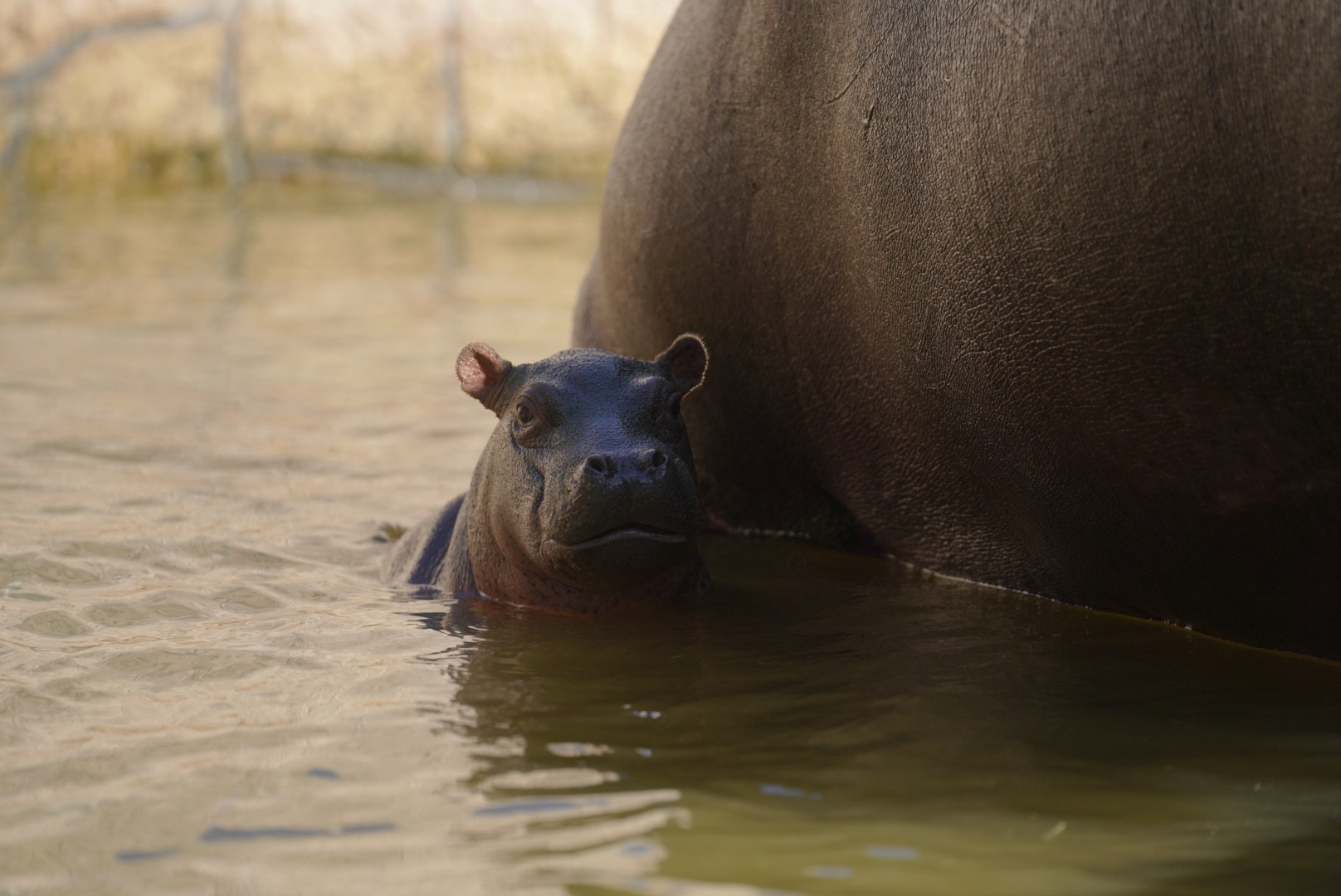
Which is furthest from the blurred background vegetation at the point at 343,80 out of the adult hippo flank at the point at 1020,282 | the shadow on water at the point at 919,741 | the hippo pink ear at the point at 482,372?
the shadow on water at the point at 919,741

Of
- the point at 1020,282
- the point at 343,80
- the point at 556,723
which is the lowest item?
the point at 556,723

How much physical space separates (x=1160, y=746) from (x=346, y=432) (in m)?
3.68

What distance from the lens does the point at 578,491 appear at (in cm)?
349

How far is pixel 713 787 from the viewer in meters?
2.45

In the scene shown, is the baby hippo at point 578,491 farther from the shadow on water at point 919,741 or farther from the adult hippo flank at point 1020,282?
the adult hippo flank at point 1020,282

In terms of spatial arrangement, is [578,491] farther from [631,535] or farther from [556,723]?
[556,723]

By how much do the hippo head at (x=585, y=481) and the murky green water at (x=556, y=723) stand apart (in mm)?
122

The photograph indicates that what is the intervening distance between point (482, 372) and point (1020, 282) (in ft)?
4.68

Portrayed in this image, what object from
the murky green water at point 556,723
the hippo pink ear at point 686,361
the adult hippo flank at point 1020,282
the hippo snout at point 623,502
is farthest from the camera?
the hippo pink ear at point 686,361

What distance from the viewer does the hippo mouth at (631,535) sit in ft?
11.5

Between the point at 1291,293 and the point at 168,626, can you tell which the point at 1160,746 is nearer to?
the point at 1291,293

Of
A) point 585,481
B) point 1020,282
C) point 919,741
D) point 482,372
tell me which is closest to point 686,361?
point 482,372

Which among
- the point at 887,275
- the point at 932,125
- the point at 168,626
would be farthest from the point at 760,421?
the point at 168,626

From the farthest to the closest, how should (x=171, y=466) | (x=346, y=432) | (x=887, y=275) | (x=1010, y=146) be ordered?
(x=346, y=432)
(x=171, y=466)
(x=887, y=275)
(x=1010, y=146)
